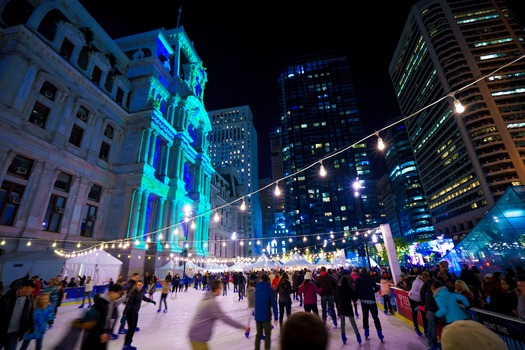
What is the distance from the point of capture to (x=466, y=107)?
6738cm

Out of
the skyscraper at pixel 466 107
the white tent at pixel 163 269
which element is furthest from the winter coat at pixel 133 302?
the skyscraper at pixel 466 107

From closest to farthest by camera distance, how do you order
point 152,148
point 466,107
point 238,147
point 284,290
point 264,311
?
point 264,311 → point 284,290 → point 152,148 → point 466,107 → point 238,147

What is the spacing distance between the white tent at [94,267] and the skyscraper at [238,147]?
280 ft

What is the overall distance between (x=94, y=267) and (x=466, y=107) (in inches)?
3524

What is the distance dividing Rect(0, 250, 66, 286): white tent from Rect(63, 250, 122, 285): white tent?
750 mm

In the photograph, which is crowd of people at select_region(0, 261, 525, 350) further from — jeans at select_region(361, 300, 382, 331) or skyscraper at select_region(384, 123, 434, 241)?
skyscraper at select_region(384, 123, 434, 241)

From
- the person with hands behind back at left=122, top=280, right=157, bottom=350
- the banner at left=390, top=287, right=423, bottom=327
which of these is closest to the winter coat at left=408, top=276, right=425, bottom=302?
the banner at left=390, top=287, right=423, bottom=327

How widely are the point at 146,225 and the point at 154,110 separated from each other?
15.5 metres

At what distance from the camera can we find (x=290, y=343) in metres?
1.64

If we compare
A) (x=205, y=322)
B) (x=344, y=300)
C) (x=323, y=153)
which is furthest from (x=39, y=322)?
(x=323, y=153)

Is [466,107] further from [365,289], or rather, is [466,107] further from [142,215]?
[142,215]

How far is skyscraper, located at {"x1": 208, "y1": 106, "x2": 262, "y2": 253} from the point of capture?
362ft

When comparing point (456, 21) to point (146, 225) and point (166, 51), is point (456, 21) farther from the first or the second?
→ point (146, 225)

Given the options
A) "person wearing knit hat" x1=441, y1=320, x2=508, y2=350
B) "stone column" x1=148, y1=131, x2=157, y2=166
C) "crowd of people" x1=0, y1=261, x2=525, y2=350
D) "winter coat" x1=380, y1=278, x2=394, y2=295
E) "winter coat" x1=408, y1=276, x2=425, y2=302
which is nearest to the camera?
"person wearing knit hat" x1=441, y1=320, x2=508, y2=350
